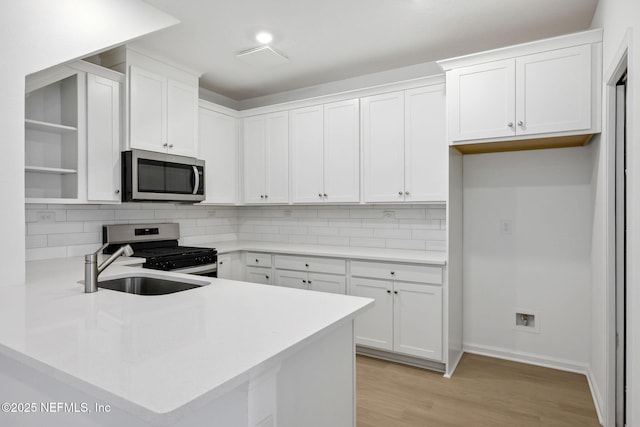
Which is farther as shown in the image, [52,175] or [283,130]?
[283,130]

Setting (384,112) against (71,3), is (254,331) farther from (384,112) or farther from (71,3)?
(384,112)

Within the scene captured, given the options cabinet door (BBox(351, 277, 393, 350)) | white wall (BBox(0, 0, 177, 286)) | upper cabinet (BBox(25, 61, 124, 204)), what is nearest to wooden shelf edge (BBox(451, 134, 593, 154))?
cabinet door (BBox(351, 277, 393, 350))

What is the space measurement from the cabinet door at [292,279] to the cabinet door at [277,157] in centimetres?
78

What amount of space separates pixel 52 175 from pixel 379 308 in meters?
2.79

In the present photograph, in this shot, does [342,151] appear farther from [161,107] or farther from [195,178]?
[161,107]

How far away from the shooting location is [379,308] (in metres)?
3.19

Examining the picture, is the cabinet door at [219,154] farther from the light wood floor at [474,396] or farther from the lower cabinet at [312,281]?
the light wood floor at [474,396]

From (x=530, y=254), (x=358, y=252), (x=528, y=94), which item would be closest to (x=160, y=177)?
(x=358, y=252)

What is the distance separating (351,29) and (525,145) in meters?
1.61

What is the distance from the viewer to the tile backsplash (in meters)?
2.94

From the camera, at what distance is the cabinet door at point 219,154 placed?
151 inches

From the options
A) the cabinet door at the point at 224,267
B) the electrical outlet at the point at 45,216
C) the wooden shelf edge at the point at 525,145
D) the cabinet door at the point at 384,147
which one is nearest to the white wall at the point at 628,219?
the wooden shelf edge at the point at 525,145

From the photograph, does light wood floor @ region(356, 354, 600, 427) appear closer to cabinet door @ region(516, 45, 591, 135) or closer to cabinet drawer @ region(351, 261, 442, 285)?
cabinet drawer @ region(351, 261, 442, 285)

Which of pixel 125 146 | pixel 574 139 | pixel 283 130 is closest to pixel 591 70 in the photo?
pixel 574 139
